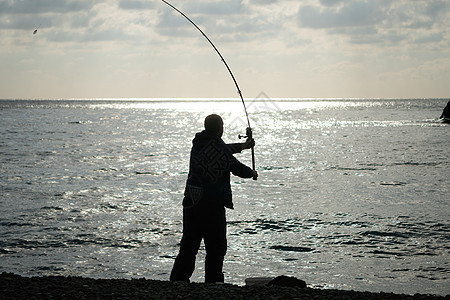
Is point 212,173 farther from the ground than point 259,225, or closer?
farther from the ground

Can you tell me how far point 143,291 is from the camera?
5781mm

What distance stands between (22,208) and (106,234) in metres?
4.45

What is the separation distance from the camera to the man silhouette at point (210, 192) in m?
6.30

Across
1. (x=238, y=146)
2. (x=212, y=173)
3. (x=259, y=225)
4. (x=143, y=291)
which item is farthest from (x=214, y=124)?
(x=259, y=225)

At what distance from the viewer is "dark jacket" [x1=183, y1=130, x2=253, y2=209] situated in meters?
6.30

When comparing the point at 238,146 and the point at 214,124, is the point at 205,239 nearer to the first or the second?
the point at 238,146

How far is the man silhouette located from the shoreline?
0.44m

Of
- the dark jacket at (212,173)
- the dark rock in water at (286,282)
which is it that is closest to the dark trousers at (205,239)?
the dark jacket at (212,173)

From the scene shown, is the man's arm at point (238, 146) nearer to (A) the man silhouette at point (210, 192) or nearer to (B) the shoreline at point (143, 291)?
(A) the man silhouette at point (210, 192)

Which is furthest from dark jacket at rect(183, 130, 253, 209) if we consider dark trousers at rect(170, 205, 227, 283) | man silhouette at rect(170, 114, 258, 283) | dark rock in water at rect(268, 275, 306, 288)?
dark rock in water at rect(268, 275, 306, 288)

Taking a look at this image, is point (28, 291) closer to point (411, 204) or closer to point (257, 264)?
point (257, 264)

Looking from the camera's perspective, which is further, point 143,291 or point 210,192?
point 210,192

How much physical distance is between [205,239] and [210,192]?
0.55 m

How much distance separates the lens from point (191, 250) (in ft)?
21.2
